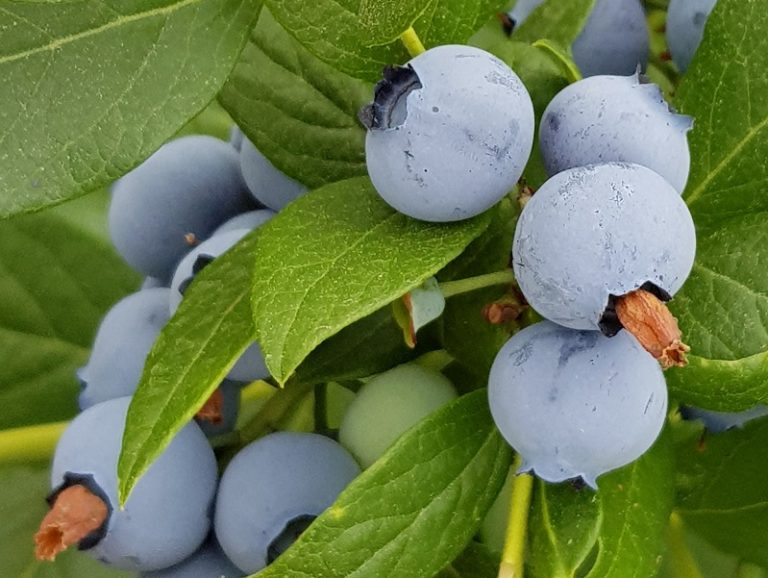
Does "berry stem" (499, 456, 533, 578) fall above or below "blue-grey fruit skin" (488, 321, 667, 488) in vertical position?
below

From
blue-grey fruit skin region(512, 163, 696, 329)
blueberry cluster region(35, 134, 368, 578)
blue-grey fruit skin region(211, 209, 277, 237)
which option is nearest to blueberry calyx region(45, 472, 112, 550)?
blueberry cluster region(35, 134, 368, 578)

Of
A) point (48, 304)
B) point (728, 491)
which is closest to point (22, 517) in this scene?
point (48, 304)

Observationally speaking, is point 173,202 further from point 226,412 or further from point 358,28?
point 358,28

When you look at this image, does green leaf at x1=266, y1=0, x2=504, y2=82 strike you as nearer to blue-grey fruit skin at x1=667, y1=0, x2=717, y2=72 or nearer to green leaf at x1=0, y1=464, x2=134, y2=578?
blue-grey fruit skin at x1=667, y1=0, x2=717, y2=72

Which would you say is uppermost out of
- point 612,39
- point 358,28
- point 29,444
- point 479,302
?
point 358,28

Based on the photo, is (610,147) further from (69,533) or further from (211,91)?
(69,533)

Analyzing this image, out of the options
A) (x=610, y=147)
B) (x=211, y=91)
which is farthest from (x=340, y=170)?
(x=610, y=147)

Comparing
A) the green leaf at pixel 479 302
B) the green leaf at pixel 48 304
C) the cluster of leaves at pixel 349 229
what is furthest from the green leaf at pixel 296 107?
the green leaf at pixel 48 304
